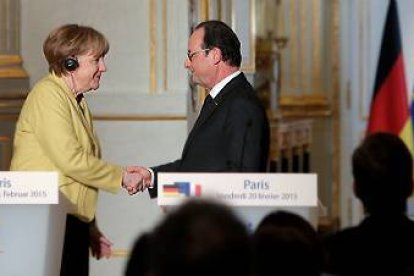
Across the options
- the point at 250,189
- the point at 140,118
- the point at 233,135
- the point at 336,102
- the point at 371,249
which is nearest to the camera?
the point at 371,249

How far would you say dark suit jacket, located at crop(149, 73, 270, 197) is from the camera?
15.0 ft

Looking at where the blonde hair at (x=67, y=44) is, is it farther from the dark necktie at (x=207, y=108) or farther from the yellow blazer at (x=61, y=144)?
the dark necktie at (x=207, y=108)

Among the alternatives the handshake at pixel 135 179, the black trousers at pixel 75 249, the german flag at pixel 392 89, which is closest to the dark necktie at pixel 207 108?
the handshake at pixel 135 179

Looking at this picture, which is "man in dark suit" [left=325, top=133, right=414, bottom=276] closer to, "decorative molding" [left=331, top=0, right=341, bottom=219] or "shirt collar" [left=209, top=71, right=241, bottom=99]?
"shirt collar" [left=209, top=71, right=241, bottom=99]

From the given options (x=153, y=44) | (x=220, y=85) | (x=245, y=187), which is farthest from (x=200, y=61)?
(x=153, y=44)

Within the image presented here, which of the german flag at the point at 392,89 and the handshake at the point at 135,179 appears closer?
the handshake at the point at 135,179

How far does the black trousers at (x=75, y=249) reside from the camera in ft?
15.6

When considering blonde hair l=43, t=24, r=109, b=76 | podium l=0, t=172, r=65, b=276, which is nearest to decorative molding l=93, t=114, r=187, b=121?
blonde hair l=43, t=24, r=109, b=76

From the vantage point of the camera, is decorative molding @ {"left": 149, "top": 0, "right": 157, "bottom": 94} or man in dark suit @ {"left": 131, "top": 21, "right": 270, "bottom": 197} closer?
man in dark suit @ {"left": 131, "top": 21, "right": 270, "bottom": 197}

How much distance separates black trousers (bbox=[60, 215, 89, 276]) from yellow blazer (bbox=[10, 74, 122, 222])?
0.05m

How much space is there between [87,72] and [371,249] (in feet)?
6.40

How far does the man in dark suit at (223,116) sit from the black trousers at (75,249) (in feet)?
1.43

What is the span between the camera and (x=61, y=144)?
181 inches

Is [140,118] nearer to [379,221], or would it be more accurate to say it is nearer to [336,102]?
[379,221]
